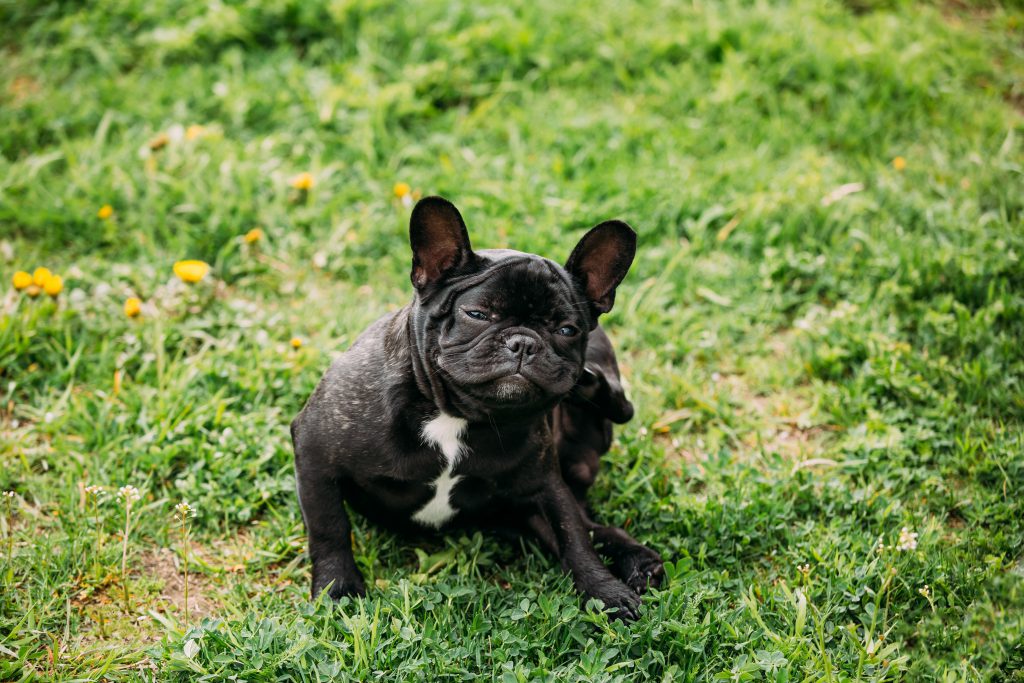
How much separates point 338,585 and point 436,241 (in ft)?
4.73

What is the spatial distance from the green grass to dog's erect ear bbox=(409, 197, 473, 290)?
1250mm

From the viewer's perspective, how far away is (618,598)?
381cm

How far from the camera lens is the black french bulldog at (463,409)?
3557mm

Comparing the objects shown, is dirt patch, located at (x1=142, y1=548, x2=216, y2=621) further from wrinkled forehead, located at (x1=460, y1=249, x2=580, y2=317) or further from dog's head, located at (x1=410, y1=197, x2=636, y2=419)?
wrinkled forehead, located at (x1=460, y1=249, x2=580, y2=317)

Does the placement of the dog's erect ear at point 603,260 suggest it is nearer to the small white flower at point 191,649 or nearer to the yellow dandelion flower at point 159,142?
the small white flower at point 191,649

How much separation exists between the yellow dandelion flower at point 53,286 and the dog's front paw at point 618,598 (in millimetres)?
3223

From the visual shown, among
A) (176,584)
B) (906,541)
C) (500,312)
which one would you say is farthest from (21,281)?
(906,541)

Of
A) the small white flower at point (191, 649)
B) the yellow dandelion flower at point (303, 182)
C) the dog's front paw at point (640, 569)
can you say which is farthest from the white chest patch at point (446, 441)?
the yellow dandelion flower at point (303, 182)

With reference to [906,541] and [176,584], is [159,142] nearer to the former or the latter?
[176,584]

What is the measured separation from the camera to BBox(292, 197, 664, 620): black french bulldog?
3557 mm

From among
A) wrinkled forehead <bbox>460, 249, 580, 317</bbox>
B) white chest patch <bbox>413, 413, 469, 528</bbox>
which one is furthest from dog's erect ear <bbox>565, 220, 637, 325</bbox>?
white chest patch <bbox>413, 413, 469, 528</bbox>

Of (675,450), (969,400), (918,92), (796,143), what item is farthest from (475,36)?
(969,400)

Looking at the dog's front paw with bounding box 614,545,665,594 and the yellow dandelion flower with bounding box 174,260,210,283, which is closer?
the dog's front paw with bounding box 614,545,665,594

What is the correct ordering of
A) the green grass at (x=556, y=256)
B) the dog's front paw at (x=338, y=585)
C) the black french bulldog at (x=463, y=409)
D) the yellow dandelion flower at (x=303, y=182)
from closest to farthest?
the black french bulldog at (x=463, y=409) → the green grass at (x=556, y=256) → the dog's front paw at (x=338, y=585) → the yellow dandelion flower at (x=303, y=182)
